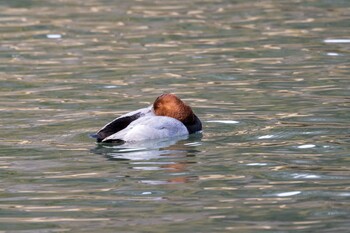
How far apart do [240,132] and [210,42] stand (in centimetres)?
645

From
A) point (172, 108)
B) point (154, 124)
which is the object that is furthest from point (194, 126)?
point (154, 124)

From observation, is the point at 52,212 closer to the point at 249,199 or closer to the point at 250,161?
the point at 249,199

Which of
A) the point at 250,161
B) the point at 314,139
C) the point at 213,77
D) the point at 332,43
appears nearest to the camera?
the point at 250,161

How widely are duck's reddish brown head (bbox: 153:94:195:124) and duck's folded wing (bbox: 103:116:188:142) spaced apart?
133 mm

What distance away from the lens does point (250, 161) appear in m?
9.92

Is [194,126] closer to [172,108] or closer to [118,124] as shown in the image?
[172,108]

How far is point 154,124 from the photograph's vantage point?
11.1 meters

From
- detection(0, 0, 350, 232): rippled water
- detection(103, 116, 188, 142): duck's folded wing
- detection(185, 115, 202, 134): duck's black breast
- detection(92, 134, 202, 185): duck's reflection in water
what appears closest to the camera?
detection(0, 0, 350, 232): rippled water

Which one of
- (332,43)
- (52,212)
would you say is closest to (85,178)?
(52,212)

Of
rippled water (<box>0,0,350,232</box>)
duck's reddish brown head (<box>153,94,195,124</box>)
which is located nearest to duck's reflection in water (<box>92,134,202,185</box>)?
rippled water (<box>0,0,350,232</box>)

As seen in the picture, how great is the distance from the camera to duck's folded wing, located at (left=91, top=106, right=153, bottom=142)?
35.7ft

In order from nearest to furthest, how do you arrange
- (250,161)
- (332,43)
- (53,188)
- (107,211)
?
(107,211) < (53,188) < (250,161) < (332,43)

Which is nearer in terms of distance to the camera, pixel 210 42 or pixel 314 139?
pixel 314 139

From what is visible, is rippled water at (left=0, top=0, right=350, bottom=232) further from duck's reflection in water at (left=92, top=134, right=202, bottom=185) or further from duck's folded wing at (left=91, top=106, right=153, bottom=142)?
duck's folded wing at (left=91, top=106, right=153, bottom=142)
